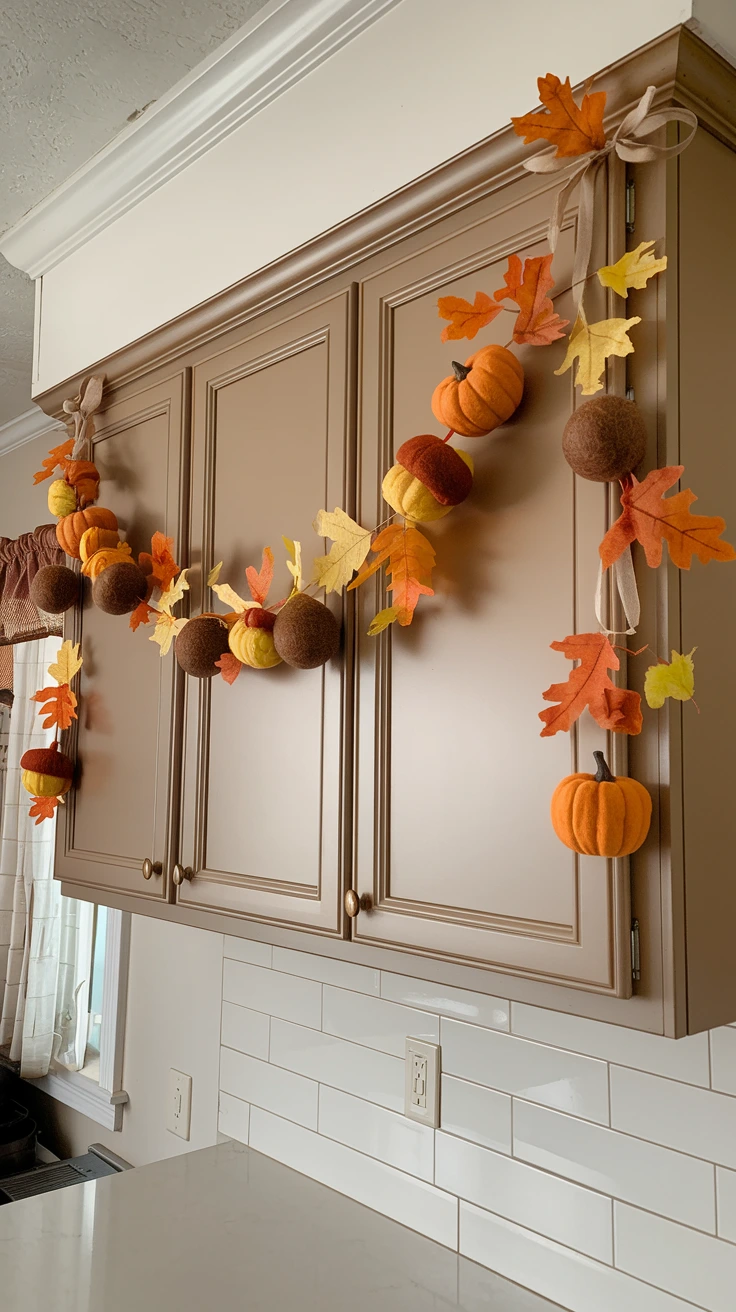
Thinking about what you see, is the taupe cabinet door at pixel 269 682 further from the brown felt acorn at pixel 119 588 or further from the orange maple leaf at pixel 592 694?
the orange maple leaf at pixel 592 694

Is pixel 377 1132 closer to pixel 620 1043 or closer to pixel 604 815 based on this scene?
pixel 620 1043

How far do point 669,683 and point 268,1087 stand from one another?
49.1 inches

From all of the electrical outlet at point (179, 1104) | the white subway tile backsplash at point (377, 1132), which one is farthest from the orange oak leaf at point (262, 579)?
the electrical outlet at point (179, 1104)

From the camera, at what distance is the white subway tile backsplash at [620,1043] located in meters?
1.13

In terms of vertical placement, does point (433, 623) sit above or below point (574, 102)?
below

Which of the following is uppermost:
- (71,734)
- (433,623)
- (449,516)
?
(449,516)

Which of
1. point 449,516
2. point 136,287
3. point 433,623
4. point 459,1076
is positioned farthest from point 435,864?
point 136,287

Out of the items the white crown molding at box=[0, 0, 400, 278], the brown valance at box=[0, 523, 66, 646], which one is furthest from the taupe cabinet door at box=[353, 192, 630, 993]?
the brown valance at box=[0, 523, 66, 646]

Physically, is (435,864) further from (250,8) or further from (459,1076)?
(250,8)

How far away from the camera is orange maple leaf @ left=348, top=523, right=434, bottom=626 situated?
1086 millimetres

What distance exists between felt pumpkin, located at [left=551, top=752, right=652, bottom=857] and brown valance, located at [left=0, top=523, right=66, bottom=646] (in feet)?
6.36

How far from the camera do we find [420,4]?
3.85ft

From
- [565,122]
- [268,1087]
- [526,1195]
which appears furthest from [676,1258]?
[565,122]

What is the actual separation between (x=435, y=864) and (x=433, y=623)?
0.91 feet
